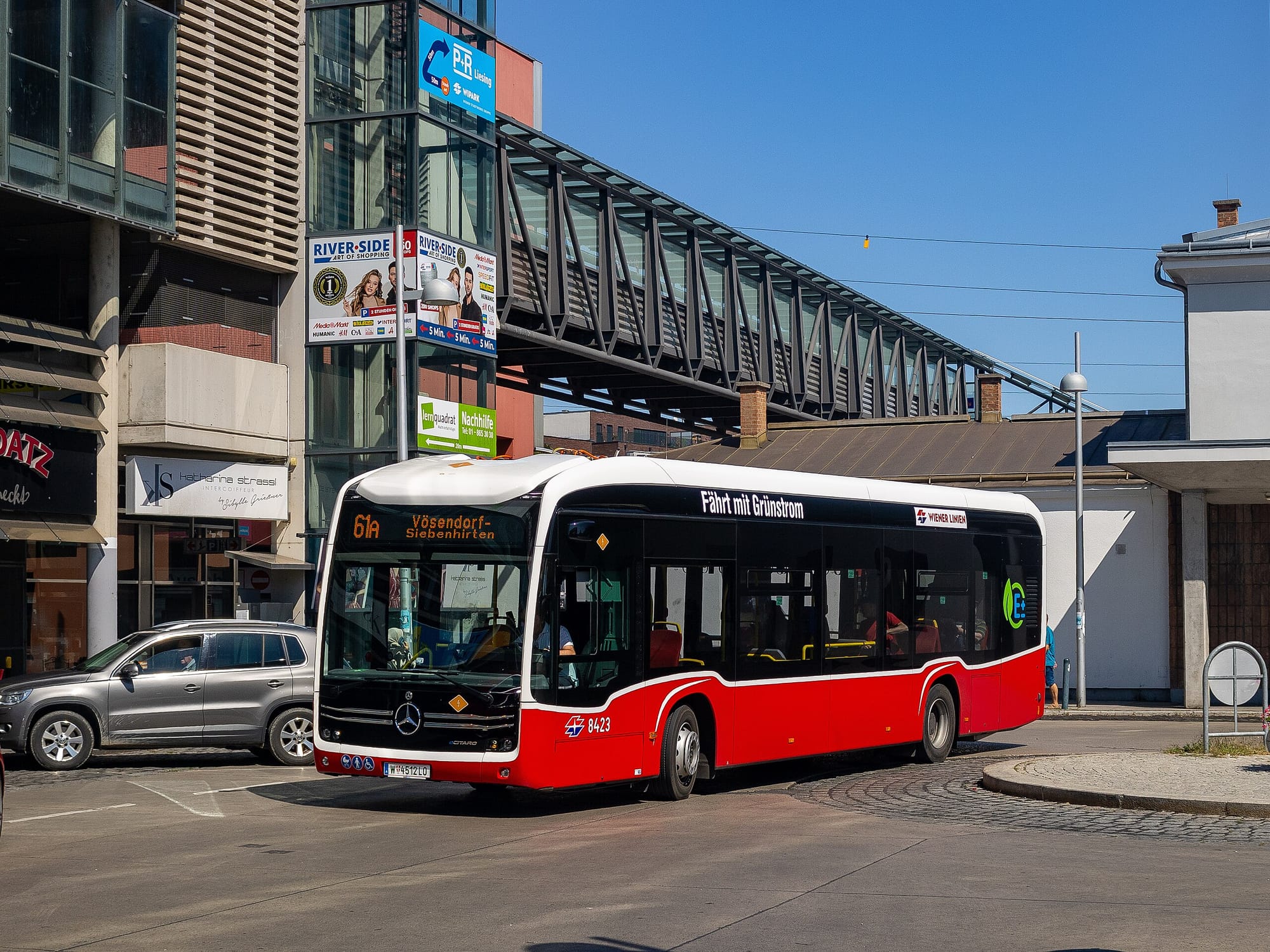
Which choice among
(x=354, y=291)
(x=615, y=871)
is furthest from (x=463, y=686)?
(x=354, y=291)

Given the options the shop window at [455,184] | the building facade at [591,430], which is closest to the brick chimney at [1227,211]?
the shop window at [455,184]

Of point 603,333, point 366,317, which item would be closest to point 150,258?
point 366,317

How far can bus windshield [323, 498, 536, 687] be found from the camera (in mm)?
13133

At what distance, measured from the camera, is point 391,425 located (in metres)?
33.2

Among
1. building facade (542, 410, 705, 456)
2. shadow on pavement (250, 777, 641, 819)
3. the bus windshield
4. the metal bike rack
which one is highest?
building facade (542, 410, 705, 456)

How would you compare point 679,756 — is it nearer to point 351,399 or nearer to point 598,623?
point 598,623

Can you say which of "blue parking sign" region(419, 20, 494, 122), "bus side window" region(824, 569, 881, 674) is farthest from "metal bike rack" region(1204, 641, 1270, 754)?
"blue parking sign" region(419, 20, 494, 122)

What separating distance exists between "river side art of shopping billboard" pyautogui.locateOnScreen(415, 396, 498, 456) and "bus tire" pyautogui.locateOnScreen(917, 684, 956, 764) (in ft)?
52.7

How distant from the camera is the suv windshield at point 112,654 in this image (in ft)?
60.3

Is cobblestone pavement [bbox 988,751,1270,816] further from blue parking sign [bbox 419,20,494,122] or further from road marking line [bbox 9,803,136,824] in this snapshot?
blue parking sign [bbox 419,20,494,122]

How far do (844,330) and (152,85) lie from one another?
117ft

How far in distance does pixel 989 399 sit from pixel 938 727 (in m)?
22.2

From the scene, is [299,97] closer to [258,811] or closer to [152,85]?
[152,85]

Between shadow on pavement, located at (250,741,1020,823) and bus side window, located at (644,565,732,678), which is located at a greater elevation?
bus side window, located at (644,565,732,678)
